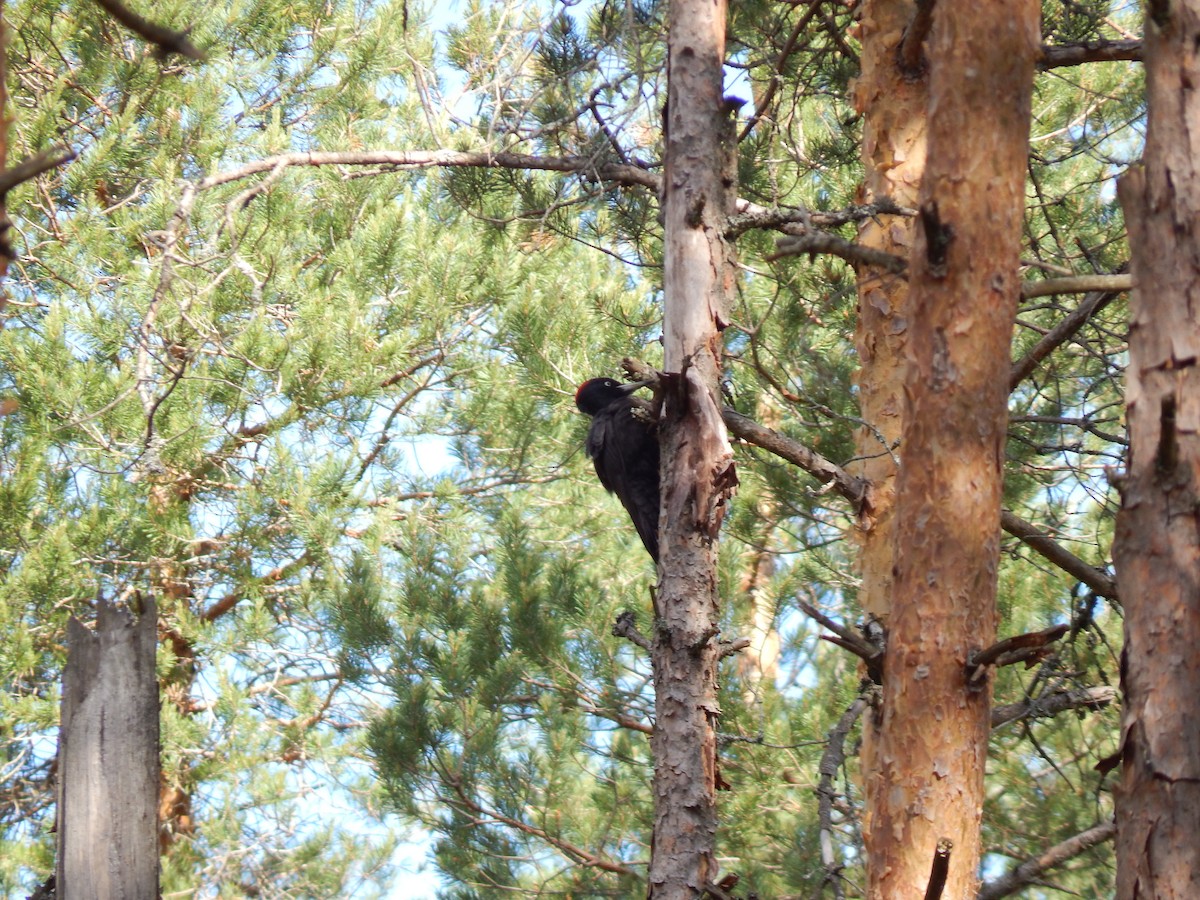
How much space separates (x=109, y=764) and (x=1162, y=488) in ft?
6.73

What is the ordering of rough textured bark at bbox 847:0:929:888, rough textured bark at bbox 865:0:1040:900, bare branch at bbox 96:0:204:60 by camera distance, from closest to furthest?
bare branch at bbox 96:0:204:60
rough textured bark at bbox 865:0:1040:900
rough textured bark at bbox 847:0:929:888

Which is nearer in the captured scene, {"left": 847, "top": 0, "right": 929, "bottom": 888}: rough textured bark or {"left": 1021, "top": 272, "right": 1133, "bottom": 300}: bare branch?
{"left": 1021, "top": 272, "right": 1133, "bottom": 300}: bare branch

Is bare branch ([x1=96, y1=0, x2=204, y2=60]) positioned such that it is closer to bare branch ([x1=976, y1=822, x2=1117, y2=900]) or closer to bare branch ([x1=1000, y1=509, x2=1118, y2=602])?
bare branch ([x1=1000, y1=509, x2=1118, y2=602])

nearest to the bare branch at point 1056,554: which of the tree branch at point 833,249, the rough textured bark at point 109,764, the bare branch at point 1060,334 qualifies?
the bare branch at point 1060,334

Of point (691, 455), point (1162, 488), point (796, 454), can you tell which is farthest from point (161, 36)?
point (796, 454)

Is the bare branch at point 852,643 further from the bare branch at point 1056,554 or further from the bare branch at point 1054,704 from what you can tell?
the bare branch at point 1056,554

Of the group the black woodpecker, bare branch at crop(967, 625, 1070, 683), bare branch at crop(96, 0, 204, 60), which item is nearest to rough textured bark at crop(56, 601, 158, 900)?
bare branch at crop(967, 625, 1070, 683)

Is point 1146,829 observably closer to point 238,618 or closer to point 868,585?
point 868,585

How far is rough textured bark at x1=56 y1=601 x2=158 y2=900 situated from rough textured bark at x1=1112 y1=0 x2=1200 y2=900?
6.05ft

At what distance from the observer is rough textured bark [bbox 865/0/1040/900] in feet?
8.16

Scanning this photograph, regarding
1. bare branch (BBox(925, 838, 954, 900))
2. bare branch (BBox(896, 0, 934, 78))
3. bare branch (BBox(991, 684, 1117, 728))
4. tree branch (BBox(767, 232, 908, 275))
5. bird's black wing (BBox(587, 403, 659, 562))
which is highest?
bare branch (BBox(896, 0, 934, 78))

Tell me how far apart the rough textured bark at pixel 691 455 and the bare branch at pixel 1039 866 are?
951mm

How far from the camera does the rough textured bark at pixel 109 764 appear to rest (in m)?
2.34

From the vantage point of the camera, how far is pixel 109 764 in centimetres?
239
